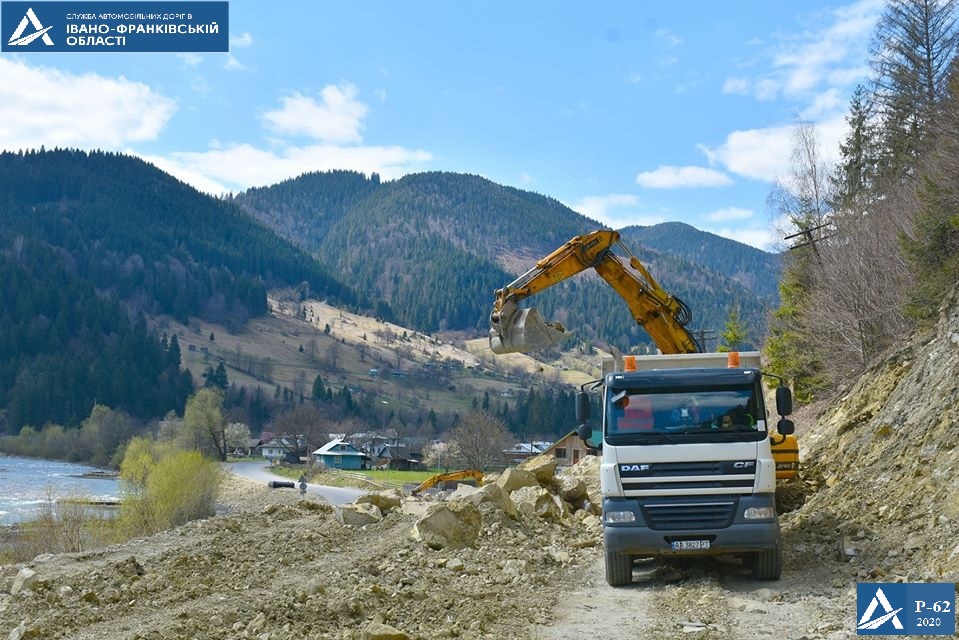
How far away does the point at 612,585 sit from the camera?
1346 cm

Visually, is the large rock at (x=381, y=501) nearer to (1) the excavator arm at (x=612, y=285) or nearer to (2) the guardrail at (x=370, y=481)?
(1) the excavator arm at (x=612, y=285)

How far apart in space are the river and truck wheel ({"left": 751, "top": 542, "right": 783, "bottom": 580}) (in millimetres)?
43183

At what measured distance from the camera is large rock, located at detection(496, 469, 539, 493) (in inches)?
874

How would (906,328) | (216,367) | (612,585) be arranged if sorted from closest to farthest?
(612,585), (906,328), (216,367)

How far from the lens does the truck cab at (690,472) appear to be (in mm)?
12820

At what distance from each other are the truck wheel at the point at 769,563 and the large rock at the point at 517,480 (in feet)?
31.0

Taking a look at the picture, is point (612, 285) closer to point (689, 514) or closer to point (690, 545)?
point (689, 514)

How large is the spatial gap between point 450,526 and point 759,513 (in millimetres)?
6032

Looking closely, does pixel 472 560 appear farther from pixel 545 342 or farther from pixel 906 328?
pixel 906 328

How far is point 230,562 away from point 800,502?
1110 cm

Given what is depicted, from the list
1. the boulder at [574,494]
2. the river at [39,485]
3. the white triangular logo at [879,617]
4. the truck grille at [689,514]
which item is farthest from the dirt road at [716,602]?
the river at [39,485]

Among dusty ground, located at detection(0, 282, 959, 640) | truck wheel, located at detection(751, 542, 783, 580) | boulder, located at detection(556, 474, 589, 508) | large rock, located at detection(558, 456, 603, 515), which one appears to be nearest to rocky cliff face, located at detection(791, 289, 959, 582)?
dusty ground, located at detection(0, 282, 959, 640)

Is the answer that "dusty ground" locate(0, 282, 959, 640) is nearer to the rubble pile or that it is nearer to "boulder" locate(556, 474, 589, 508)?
the rubble pile

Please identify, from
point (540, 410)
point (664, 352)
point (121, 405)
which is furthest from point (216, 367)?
point (664, 352)
